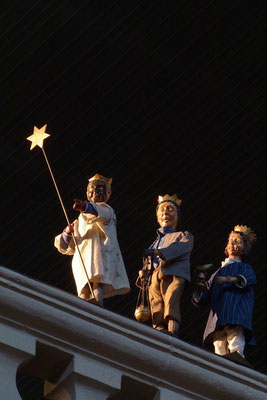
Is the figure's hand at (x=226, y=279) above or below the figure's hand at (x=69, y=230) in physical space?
below

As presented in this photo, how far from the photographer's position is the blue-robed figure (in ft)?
34.9

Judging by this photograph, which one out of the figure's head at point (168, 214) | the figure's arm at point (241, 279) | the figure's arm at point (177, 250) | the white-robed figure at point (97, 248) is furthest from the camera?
the figure's head at point (168, 214)

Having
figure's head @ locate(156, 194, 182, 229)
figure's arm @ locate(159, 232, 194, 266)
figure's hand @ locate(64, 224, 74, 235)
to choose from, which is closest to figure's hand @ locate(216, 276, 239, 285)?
figure's arm @ locate(159, 232, 194, 266)

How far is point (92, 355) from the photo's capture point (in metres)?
8.08

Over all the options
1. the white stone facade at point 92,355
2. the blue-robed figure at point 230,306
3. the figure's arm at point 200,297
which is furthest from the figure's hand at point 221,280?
the white stone facade at point 92,355

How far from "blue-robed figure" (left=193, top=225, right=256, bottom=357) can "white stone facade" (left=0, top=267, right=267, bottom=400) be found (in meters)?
2.03

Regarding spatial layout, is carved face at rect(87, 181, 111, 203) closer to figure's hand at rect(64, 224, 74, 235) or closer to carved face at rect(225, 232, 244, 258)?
figure's hand at rect(64, 224, 74, 235)

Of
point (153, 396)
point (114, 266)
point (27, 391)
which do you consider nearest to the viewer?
point (153, 396)

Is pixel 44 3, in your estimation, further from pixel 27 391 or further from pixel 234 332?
pixel 234 332

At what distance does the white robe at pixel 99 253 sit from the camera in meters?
10.4

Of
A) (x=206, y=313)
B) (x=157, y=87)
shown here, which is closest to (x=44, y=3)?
(x=157, y=87)

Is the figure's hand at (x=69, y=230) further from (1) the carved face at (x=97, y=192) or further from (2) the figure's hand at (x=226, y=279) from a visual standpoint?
(2) the figure's hand at (x=226, y=279)

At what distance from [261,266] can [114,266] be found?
5.45 metres

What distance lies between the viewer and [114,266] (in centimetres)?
1055
